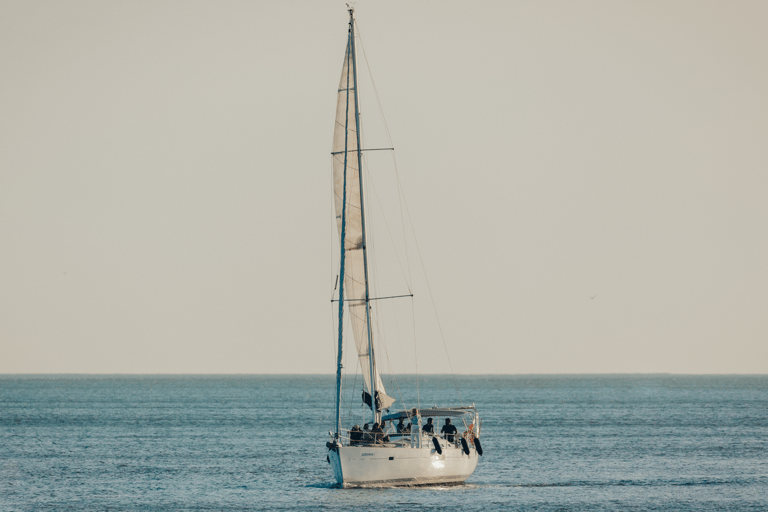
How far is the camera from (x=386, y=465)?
46.5 m

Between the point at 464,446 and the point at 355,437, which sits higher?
the point at 355,437

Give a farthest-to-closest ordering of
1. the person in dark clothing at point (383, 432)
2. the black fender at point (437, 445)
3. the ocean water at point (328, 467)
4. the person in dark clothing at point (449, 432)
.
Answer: the person in dark clothing at point (449, 432)
the black fender at point (437, 445)
the person in dark clothing at point (383, 432)
the ocean water at point (328, 467)

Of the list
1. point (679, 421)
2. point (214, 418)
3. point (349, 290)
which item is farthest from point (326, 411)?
point (349, 290)

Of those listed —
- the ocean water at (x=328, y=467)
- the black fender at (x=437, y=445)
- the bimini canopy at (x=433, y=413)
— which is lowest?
the ocean water at (x=328, y=467)

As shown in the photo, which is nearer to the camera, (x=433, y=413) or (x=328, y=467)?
(x=433, y=413)

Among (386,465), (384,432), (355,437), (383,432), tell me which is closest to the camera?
(386,465)

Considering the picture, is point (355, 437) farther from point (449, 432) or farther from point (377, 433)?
point (449, 432)

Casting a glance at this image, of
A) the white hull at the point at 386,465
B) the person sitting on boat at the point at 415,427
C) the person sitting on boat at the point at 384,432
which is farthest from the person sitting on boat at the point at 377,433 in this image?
the person sitting on boat at the point at 415,427

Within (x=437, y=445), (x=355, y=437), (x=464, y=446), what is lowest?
(x=464, y=446)

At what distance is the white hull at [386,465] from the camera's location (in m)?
46.2

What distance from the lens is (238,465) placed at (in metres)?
62.4

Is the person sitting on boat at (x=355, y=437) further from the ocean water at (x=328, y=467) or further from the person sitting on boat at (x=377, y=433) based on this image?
the ocean water at (x=328, y=467)

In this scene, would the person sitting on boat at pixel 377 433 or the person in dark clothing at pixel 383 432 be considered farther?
the person in dark clothing at pixel 383 432

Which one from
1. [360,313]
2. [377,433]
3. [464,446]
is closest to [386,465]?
[377,433]
